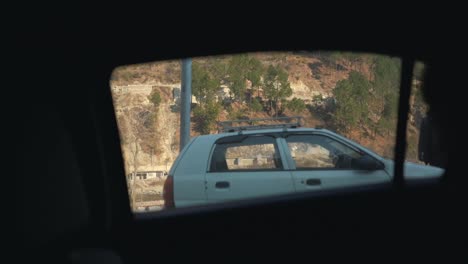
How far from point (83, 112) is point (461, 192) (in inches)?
86.4

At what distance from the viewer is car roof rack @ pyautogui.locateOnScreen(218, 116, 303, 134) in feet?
23.4

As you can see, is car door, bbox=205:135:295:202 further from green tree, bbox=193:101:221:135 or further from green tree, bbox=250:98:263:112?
green tree, bbox=250:98:263:112

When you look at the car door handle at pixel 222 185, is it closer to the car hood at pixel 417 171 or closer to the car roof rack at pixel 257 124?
the car roof rack at pixel 257 124

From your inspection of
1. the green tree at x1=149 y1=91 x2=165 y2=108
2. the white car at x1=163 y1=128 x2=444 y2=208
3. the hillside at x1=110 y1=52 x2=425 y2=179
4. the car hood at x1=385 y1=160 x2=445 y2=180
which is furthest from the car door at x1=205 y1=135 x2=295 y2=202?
the green tree at x1=149 y1=91 x2=165 y2=108

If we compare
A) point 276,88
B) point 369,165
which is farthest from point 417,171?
point 276,88

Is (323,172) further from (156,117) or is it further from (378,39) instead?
(156,117)

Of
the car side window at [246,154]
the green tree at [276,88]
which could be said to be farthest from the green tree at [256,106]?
the car side window at [246,154]

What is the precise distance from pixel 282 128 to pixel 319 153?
647 mm

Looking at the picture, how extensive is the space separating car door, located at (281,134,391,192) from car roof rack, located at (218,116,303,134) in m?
0.35

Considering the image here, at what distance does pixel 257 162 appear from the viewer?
22.1 ft

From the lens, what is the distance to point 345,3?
3197 millimetres

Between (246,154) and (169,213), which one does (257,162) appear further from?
(169,213)

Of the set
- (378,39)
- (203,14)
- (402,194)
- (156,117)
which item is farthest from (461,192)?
(156,117)

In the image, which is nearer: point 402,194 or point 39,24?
point 39,24
